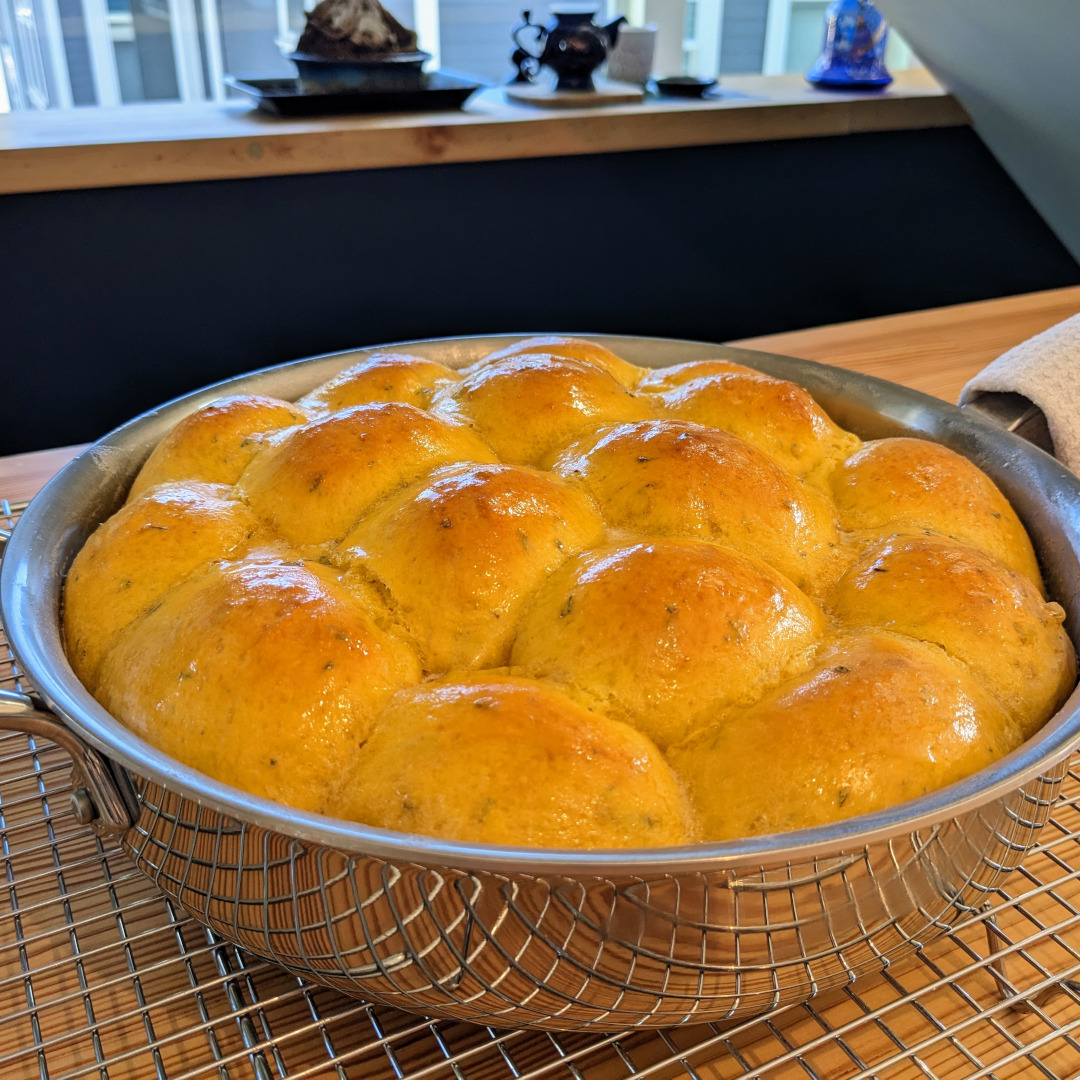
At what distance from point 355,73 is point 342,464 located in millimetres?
1607

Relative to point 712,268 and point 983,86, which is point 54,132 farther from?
point 983,86

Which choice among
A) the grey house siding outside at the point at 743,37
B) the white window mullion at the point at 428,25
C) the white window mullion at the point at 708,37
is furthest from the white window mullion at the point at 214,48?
the grey house siding outside at the point at 743,37

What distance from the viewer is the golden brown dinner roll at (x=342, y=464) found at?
692 millimetres

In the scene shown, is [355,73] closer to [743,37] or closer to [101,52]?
[101,52]

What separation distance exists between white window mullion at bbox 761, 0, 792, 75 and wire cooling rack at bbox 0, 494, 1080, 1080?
3132 millimetres

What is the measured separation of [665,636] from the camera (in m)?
0.55

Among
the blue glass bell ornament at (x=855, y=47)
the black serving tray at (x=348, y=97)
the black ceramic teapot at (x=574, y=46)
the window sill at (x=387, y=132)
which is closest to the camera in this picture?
the window sill at (x=387, y=132)

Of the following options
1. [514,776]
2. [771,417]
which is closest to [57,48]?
[771,417]

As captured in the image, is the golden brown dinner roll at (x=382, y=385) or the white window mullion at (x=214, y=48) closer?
the golden brown dinner roll at (x=382, y=385)

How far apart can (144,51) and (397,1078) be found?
9.20 feet

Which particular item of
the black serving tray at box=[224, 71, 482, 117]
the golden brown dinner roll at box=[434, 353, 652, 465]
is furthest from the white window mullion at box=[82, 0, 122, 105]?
the golden brown dinner roll at box=[434, 353, 652, 465]

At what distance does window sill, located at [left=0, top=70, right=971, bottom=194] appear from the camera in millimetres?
1733

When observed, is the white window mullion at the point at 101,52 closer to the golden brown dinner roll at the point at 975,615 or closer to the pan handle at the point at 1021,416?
the pan handle at the point at 1021,416

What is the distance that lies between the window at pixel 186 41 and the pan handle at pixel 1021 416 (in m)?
1.98
